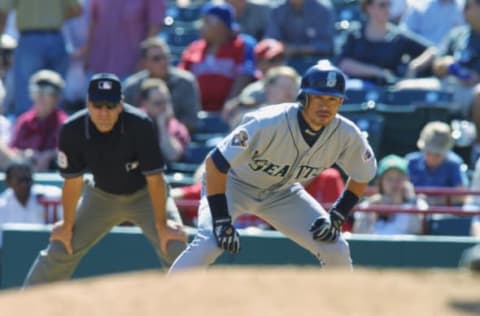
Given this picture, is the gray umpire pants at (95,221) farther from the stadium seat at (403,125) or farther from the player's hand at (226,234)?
the stadium seat at (403,125)

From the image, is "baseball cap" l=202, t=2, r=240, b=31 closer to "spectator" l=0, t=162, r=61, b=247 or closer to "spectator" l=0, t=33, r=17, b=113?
"spectator" l=0, t=33, r=17, b=113

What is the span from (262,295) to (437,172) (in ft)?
19.1

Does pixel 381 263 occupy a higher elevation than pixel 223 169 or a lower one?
lower

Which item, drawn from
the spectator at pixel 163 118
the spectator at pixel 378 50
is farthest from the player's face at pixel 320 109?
the spectator at pixel 378 50

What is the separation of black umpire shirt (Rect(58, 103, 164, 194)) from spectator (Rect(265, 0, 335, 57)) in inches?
150

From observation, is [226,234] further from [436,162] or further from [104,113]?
[436,162]

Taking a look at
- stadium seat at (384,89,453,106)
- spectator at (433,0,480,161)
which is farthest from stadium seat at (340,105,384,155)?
spectator at (433,0,480,161)

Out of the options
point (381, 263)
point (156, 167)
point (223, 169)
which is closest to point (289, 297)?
point (223, 169)

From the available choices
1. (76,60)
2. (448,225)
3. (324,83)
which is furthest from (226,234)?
(76,60)

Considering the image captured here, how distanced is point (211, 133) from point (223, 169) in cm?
388

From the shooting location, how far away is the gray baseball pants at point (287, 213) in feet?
27.4

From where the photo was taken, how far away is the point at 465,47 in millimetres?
11906

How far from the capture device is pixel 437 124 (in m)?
10.6

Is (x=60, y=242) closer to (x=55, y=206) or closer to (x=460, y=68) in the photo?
(x=55, y=206)
